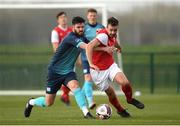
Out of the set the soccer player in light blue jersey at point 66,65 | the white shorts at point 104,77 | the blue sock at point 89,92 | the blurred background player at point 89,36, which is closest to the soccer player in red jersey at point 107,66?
the white shorts at point 104,77

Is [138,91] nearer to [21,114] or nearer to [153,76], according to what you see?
[153,76]

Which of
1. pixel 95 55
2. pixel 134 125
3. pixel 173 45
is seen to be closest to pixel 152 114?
pixel 95 55

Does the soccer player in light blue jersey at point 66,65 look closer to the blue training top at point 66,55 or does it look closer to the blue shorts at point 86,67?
the blue training top at point 66,55

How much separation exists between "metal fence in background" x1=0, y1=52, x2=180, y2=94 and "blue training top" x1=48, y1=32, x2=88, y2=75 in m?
11.3

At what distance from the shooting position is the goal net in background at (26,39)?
27.1 meters

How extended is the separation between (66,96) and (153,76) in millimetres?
7943

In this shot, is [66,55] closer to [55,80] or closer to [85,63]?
[55,80]

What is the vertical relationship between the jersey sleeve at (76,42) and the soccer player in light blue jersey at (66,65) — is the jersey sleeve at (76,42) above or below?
above

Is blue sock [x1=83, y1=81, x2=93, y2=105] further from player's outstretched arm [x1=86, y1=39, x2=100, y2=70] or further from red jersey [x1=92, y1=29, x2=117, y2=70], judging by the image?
player's outstretched arm [x1=86, y1=39, x2=100, y2=70]

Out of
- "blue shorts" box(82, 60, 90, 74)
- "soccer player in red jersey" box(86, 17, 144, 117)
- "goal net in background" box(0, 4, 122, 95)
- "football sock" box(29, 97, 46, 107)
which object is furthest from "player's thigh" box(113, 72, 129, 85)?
"goal net in background" box(0, 4, 122, 95)

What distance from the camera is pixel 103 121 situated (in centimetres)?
1581

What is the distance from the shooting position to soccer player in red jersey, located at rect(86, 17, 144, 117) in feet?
53.9

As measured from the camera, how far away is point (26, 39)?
1153 inches

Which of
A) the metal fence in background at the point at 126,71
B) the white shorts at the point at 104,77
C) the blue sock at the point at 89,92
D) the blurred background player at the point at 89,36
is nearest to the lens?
the white shorts at the point at 104,77
